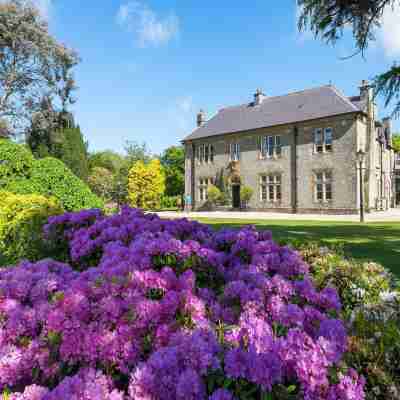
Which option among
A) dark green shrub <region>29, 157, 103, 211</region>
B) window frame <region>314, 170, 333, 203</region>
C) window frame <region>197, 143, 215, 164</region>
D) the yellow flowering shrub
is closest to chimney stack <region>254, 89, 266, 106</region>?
window frame <region>197, 143, 215, 164</region>

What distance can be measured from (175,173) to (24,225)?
51.2 meters

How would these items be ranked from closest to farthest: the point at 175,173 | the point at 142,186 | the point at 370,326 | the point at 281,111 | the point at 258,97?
the point at 370,326
the point at 281,111
the point at 258,97
the point at 142,186
the point at 175,173

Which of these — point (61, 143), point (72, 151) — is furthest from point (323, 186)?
point (61, 143)

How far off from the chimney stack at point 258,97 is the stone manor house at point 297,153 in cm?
11

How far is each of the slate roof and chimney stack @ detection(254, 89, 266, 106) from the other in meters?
0.37

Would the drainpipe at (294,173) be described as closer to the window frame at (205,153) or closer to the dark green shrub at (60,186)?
the window frame at (205,153)

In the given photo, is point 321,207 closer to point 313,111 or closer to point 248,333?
point 313,111

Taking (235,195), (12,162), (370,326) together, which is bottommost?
(370,326)

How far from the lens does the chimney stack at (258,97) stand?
35.9 metres

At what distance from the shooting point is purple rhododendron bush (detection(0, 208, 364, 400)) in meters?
1.38

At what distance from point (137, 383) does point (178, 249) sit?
4.72 feet

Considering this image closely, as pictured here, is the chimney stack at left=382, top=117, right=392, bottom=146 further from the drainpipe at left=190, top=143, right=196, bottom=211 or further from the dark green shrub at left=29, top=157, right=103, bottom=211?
the dark green shrub at left=29, top=157, right=103, bottom=211

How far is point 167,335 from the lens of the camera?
171 centimetres

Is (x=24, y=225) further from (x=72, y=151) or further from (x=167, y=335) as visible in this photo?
(x=72, y=151)
